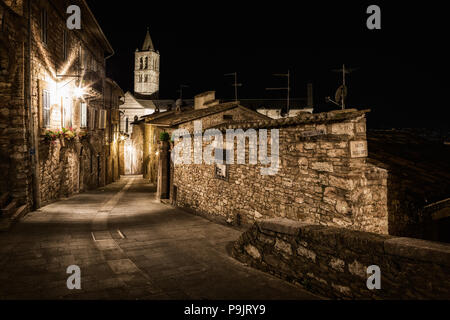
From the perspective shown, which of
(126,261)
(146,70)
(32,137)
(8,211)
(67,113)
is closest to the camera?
(126,261)

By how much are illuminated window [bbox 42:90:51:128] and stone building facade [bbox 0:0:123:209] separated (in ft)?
0.12

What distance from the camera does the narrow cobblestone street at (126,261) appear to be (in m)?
4.38

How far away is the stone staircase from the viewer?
805cm

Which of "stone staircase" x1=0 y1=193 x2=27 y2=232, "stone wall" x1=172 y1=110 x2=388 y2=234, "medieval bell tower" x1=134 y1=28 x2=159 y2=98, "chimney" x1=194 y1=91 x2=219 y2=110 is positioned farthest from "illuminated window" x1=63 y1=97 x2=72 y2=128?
"medieval bell tower" x1=134 y1=28 x2=159 y2=98

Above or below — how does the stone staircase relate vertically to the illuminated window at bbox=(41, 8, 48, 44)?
below

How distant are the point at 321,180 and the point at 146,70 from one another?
68.1 metres

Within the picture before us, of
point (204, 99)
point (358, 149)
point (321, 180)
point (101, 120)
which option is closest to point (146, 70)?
point (101, 120)

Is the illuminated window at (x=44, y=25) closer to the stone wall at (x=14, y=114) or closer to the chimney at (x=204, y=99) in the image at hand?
the stone wall at (x=14, y=114)

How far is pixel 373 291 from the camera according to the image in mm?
3619

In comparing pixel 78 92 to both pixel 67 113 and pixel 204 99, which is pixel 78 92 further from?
pixel 204 99

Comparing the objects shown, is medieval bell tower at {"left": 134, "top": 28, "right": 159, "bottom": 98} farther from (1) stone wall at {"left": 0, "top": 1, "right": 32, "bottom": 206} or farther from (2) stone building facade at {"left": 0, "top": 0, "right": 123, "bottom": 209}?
(1) stone wall at {"left": 0, "top": 1, "right": 32, "bottom": 206}

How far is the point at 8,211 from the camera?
879 cm

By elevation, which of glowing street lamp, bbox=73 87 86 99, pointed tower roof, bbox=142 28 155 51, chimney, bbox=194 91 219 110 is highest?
pointed tower roof, bbox=142 28 155 51

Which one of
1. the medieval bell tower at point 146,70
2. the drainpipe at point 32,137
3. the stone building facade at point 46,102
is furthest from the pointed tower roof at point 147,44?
the drainpipe at point 32,137
